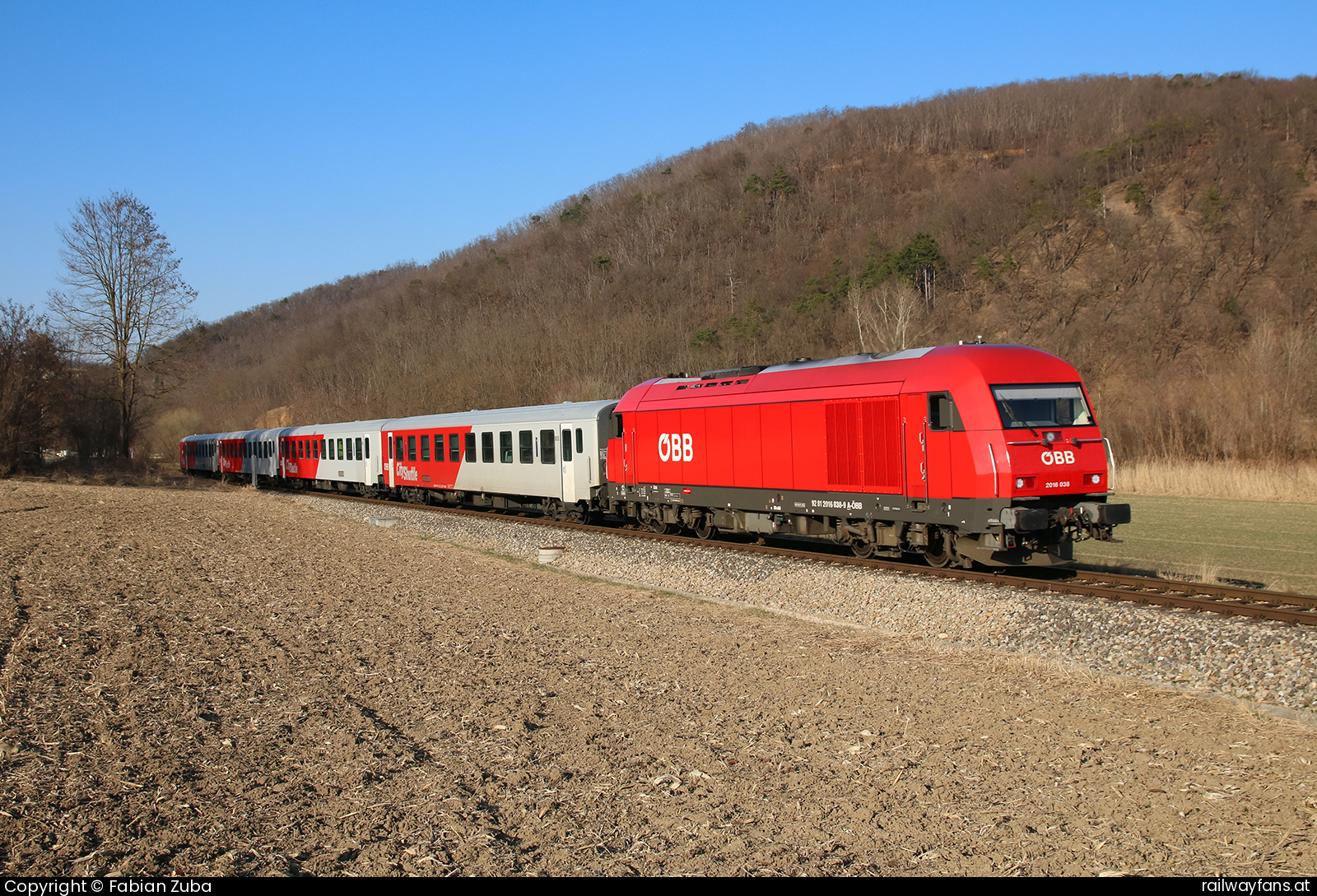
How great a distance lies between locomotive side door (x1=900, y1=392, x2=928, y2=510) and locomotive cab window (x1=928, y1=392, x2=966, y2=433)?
0.28 ft

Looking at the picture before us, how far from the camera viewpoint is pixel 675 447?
19203 millimetres

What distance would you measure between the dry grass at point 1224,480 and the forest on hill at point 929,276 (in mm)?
2841

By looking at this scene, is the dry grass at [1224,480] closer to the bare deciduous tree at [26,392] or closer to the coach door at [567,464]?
the coach door at [567,464]

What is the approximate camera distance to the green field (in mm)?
14445

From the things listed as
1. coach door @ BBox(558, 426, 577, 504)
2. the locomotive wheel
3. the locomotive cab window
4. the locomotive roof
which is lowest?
the locomotive wheel

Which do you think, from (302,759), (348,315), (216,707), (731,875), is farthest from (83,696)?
(348,315)

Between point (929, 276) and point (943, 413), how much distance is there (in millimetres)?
62617

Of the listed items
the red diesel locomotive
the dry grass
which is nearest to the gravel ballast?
the red diesel locomotive

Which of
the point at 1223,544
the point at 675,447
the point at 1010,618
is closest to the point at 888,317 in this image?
the point at 1223,544

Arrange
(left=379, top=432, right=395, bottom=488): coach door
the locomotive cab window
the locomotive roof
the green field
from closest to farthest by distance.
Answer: the locomotive roof → the locomotive cab window → the green field → (left=379, top=432, right=395, bottom=488): coach door

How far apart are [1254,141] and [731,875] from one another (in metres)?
96.7

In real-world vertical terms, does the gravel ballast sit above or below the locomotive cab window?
below

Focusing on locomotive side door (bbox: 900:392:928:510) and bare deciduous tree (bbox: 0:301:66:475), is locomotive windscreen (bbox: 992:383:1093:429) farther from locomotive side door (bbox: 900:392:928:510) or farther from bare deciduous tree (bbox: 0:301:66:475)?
bare deciduous tree (bbox: 0:301:66:475)

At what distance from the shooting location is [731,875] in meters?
4.70
